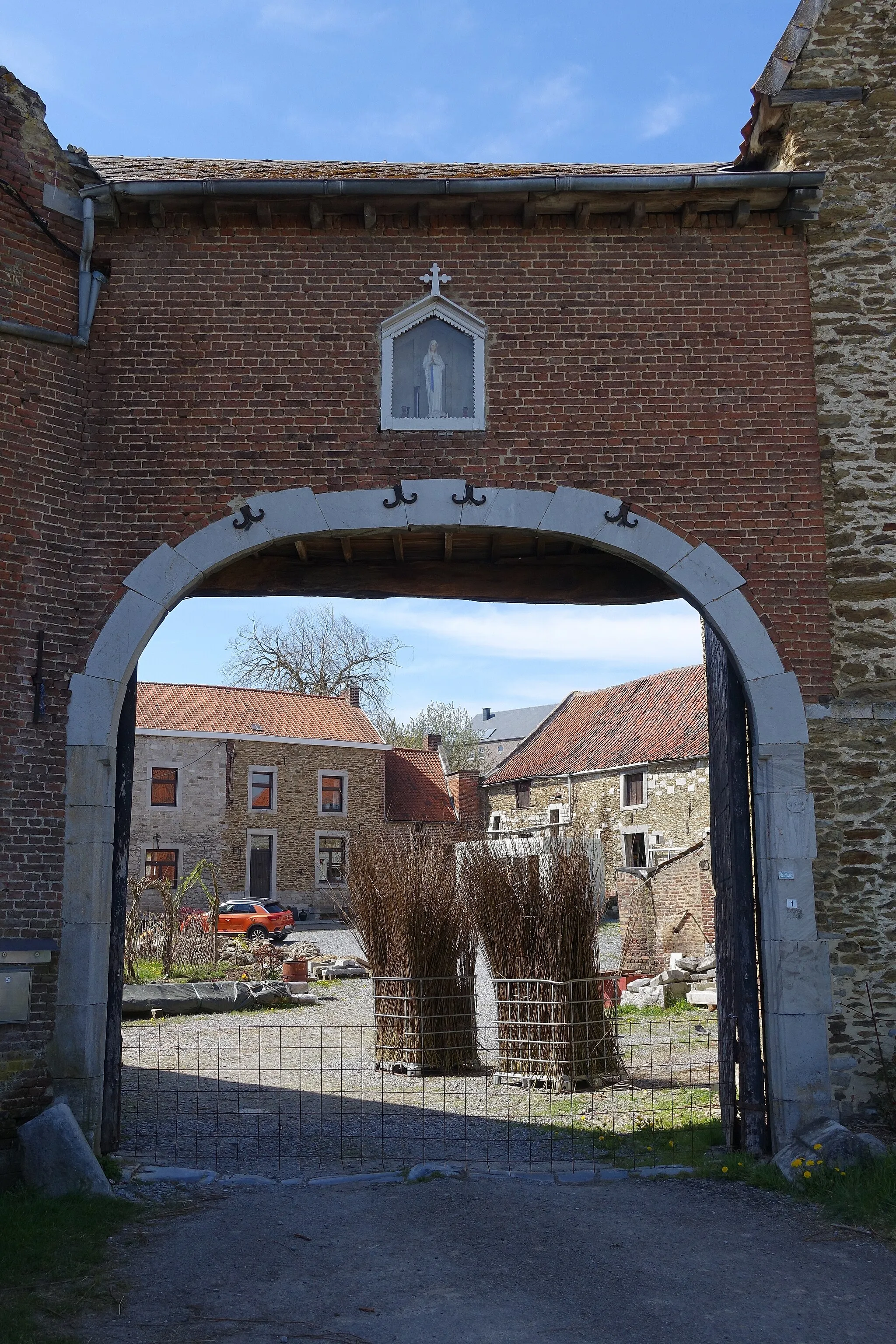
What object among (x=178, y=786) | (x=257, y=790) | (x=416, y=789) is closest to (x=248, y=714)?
(x=257, y=790)

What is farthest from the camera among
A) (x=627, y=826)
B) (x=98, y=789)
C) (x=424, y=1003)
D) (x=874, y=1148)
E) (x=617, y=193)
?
(x=627, y=826)

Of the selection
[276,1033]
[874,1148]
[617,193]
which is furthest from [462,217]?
[276,1033]

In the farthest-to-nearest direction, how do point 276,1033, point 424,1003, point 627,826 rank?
point 627,826, point 276,1033, point 424,1003

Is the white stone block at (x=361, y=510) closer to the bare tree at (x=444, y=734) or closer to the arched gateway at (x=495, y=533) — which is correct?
the arched gateway at (x=495, y=533)

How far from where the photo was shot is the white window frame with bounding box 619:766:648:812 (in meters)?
28.7

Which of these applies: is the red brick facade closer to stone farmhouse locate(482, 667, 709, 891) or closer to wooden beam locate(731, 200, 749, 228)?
wooden beam locate(731, 200, 749, 228)

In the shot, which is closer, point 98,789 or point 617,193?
point 98,789

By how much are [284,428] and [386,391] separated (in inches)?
28.6

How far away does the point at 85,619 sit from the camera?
7352 mm

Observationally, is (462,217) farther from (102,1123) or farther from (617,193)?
(102,1123)

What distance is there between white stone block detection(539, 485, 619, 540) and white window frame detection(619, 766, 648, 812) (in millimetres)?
21715

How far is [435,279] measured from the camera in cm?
781

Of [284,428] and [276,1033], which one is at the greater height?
[284,428]

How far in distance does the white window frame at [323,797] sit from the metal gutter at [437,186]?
27702 mm
